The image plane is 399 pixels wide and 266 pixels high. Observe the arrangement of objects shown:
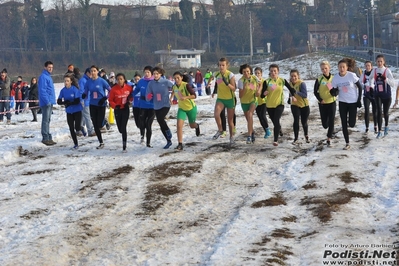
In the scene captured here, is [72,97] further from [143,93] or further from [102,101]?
[143,93]

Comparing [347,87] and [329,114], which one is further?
[329,114]

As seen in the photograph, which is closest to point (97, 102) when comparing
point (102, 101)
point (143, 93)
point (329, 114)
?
point (102, 101)

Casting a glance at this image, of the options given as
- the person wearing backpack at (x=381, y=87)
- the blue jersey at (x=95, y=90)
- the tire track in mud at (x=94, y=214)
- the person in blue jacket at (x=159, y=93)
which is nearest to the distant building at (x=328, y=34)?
the person wearing backpack at (x=381, y=87)

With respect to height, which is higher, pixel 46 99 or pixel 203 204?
pixel 46 99

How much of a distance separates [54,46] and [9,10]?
43.9ft

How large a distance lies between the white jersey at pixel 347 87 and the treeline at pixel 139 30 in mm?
80200

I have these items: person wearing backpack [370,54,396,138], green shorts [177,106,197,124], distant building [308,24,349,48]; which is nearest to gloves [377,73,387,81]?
person wearing backpack [370,54,396,138]

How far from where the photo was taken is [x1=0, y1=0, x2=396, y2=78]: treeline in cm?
9531

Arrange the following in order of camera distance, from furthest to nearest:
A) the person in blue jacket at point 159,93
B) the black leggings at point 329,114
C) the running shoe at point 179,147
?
1. the person in blue jacket at point 159,93
2. the running shoe at point 179,147
3. the black leggings at point 329,114

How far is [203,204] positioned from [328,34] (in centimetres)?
10255

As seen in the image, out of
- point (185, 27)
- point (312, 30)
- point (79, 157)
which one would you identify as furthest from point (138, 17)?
point (79, 157)

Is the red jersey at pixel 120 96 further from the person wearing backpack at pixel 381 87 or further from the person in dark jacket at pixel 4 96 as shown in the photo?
the person in dark jacket at pixel 4 96

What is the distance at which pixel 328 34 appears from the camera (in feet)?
355

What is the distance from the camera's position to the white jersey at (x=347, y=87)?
1283 cm
